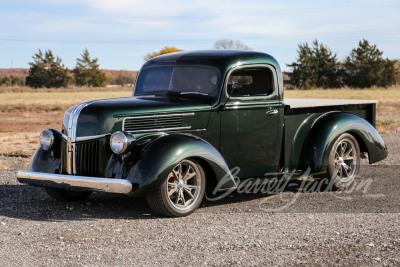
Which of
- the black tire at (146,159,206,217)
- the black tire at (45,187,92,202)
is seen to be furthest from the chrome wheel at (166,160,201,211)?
the black tire at (45,187,92,202)

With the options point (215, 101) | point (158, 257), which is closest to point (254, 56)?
point (215, 101)

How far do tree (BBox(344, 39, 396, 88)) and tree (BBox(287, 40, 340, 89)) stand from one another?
1.59 m

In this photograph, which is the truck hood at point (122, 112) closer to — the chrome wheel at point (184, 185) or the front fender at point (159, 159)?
the front fender at point (159, 159)

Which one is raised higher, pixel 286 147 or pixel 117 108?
pixel 117 108

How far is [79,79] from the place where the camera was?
8900 centimetres

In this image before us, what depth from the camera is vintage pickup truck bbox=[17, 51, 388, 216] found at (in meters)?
5.71

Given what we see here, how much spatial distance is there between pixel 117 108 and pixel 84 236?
1.48 m

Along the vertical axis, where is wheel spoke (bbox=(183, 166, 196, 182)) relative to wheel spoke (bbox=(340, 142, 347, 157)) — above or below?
below

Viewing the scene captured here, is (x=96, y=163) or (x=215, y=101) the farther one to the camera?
(x=215, y=101)

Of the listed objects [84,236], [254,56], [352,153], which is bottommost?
[84,236]

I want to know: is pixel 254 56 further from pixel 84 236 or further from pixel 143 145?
pixel 84 236

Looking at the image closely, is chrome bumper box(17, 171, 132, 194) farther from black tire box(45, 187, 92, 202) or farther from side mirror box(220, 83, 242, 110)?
side mirror box(220, 83, 242, 110)

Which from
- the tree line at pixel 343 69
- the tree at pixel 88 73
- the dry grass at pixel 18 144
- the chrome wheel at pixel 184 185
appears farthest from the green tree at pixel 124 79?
the chrome wheel at pixel 184 185

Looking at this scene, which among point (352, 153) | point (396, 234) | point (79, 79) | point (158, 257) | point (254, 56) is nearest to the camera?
point (158, 257)
